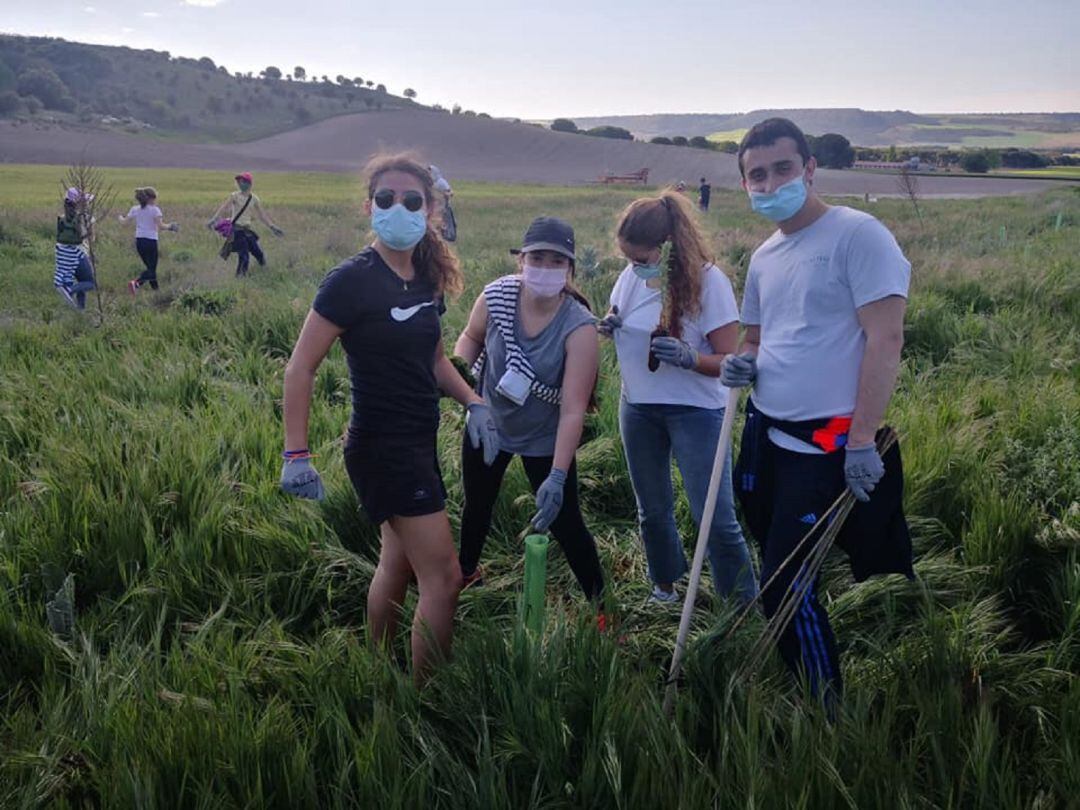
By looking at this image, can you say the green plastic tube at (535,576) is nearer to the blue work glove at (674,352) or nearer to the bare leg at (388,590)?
the bare leg at (388,590)

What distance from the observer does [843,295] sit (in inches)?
94.3

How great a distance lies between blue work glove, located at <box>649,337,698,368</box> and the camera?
3004 mm

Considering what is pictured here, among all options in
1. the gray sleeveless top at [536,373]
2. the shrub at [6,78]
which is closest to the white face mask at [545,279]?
the gray sleeveless top at [536,373]

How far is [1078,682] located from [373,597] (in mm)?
2180

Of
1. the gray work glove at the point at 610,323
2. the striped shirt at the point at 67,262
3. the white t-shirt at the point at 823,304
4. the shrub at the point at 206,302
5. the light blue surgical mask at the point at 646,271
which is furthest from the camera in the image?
the striped shirt at the point at 67,262

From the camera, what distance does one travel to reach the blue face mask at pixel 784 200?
250cm

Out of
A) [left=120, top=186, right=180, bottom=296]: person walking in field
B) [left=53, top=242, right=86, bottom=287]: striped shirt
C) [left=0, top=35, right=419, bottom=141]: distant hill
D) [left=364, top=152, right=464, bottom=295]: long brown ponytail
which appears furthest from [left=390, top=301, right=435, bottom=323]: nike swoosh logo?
[left=0, top=35, right=419, bottom=141]: distant hill

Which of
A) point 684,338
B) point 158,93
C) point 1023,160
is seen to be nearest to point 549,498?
point 684,338

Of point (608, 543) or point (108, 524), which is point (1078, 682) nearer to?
point (608, 543)

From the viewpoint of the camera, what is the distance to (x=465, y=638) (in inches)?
103

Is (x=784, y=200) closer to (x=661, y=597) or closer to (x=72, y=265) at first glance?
(x=661, y=597)

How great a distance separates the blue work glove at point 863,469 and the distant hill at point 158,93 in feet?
313

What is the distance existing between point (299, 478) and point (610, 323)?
4.52 feet

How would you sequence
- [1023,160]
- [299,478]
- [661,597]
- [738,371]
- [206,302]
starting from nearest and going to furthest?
[738,371] < [299,478] < [661,597] < [206,302] < [1023,160]
